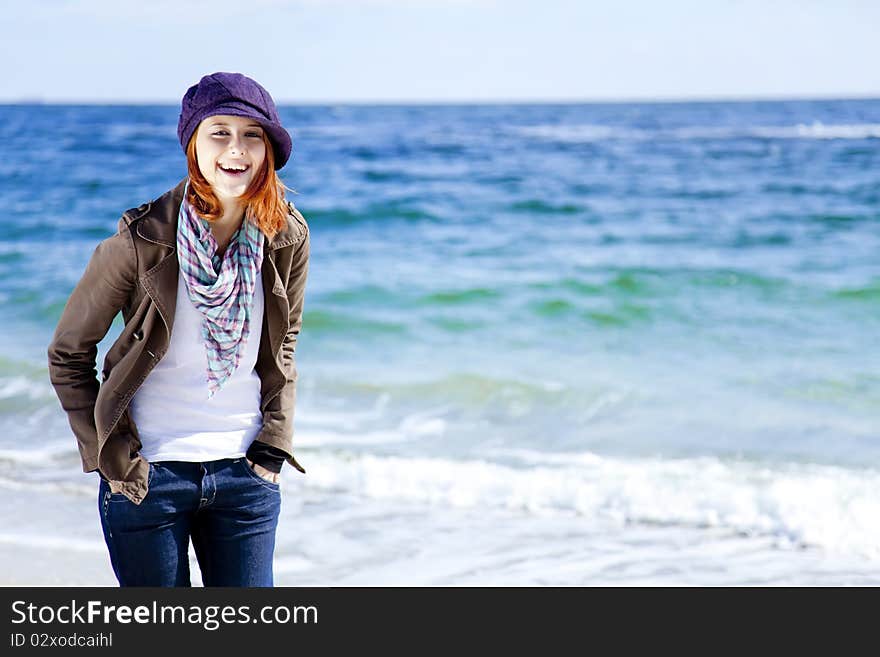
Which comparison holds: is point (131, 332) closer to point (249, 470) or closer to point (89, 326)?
point (89, 326)

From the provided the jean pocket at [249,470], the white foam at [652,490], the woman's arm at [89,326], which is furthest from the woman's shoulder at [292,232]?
the white foam at [652,490]

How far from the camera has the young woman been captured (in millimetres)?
1965

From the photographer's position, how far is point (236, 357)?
2.04m

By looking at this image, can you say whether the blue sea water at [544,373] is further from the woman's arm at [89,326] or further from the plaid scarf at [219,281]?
the plaid scarf at [219,281]

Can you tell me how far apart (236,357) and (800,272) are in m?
9.83

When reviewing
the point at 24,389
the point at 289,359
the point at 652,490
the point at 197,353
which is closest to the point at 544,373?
the point at 652,490

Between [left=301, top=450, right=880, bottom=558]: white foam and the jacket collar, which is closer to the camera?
the jacket collar

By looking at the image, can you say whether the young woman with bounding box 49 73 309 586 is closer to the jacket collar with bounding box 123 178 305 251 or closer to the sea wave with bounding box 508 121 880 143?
the jacket collar with bounding box 123 178 305 251

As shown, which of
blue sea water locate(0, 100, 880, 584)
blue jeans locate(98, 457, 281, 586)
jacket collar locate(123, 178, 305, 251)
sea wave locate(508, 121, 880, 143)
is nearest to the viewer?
jacket collar locate(123, 178, 305, 251)

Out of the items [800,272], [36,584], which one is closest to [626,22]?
[800,272]

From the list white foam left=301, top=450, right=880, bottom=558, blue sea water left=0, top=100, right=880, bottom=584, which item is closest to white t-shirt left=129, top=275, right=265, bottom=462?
blue sea water left=0, top=100, right=880, bottom=584

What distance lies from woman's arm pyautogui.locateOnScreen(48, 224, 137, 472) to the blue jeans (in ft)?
0.47

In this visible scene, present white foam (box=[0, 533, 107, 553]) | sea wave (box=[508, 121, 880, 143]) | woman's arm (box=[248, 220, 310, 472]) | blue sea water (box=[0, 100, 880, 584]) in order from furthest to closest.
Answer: sea wave (box=[508, 121, 880, 143]) < blue sea water (box=[0, 100, 880, 584]) < white foam (box=[0, 533, 107, 553]) < woman's arm (box=[248, 220, 310, 472])
